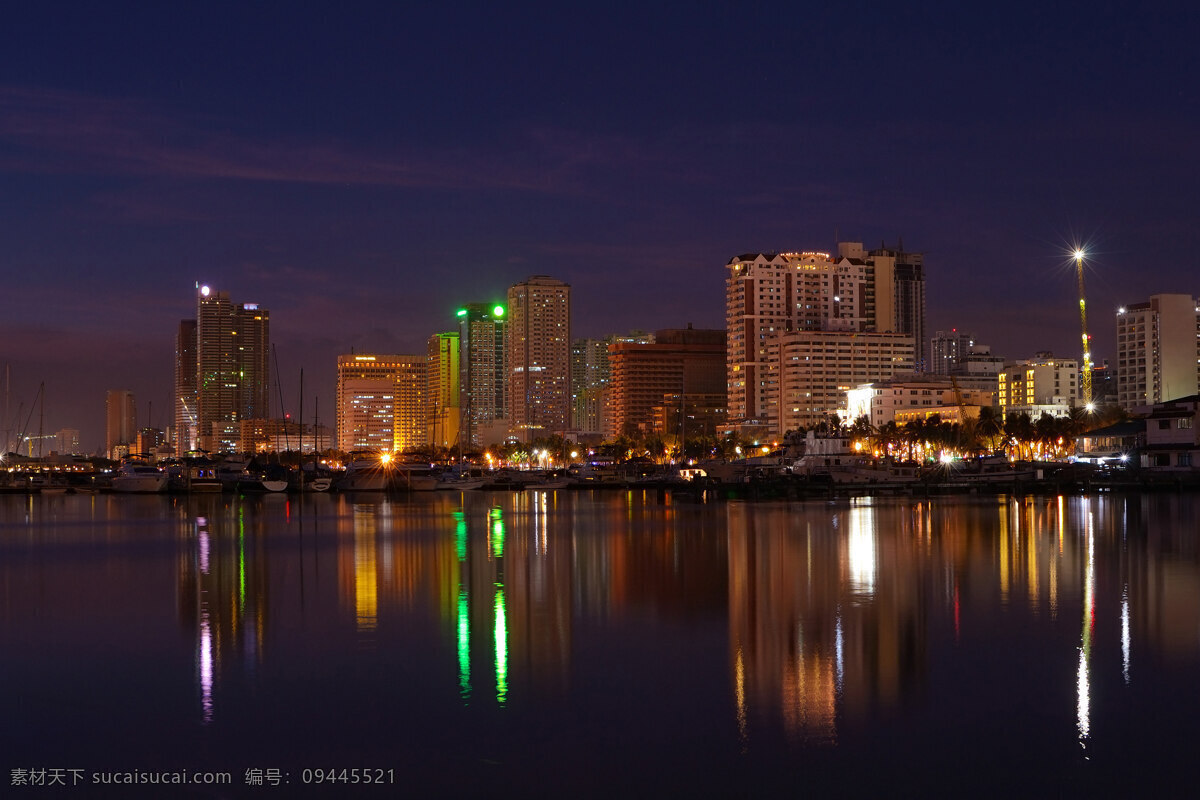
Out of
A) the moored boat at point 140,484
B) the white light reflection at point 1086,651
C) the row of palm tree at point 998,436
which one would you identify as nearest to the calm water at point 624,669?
the white light reflection at point 1086,651

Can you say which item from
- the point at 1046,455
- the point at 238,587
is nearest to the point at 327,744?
the point at 238,587

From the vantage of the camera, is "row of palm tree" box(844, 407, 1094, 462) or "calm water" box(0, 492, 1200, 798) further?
"row of palm tree" box(844, 407, 1094, 462)

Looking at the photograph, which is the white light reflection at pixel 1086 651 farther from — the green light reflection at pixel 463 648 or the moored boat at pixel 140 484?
the moored boat at pixel 140 484

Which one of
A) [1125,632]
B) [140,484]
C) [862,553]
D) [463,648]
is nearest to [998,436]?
[140,484]

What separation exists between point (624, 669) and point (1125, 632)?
34.0 ft

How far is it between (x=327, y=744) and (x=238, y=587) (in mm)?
19219

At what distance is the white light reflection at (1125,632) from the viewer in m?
21.2

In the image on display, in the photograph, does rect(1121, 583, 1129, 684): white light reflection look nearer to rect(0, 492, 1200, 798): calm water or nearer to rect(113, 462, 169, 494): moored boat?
rect(0, 492, 1200, 798): calm water

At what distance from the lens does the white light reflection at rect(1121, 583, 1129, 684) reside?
21.2 m

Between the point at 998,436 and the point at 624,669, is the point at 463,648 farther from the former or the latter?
the point at 998,436

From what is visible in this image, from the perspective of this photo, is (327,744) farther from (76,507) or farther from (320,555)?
(76,507)

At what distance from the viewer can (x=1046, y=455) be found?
6230 inches

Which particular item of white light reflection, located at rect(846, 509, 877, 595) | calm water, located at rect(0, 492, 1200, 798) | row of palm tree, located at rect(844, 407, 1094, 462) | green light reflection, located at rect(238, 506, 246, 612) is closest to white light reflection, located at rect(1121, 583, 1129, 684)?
calm water, located at rect(0, 492, 1200, 798)

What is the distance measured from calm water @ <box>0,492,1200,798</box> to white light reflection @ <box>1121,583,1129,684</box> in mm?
97
